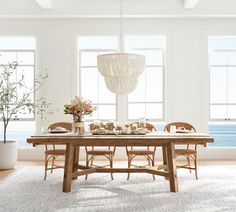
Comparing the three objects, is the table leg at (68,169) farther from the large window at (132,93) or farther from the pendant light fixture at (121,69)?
the large window at (132,93)

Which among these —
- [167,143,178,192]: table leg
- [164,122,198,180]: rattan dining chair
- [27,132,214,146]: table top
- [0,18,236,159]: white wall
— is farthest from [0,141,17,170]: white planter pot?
[167,143,178,192]: table leg

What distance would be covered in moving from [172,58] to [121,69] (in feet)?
9.14

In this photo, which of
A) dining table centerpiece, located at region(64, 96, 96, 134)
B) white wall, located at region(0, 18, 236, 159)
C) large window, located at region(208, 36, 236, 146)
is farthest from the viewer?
large window, located at region(208, 36, 236, 146)

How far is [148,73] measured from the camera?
7.25 m

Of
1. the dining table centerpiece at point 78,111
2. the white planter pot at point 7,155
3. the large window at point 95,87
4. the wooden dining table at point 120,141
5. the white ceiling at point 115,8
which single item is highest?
the white ceiling at point 115,8

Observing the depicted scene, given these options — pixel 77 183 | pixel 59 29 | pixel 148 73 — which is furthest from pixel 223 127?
pixel 77 183

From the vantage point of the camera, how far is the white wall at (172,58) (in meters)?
6.86

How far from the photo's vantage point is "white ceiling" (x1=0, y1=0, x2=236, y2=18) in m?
6.53

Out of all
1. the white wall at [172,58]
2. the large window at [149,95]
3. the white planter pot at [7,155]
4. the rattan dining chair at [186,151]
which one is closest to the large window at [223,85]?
the white wall at [172,58]

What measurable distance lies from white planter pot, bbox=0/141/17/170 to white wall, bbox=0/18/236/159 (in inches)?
38.3

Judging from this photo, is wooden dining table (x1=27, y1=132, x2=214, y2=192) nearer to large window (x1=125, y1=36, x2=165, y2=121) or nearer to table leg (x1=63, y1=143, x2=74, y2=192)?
table leg (x1=63, y1=143, x2=74, y2=192)

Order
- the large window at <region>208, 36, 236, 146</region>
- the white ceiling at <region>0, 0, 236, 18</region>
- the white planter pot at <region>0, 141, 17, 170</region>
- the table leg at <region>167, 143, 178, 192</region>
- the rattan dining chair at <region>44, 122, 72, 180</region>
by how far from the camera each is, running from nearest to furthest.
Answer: the table leg at <region>167, 143, 178, 192</region> < the rattan dining chair at <region>44, 122, 72, 180</region> < the white planter pot at <region>0, 141, 17, 170</region> < the white ceiling at <region>0, 0, 236, 18</region> < the large window at <region>208, 36, 236, 146</region>

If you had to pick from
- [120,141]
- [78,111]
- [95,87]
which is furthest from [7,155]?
[120,141]

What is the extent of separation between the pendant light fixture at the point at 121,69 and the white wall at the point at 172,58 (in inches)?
101
